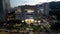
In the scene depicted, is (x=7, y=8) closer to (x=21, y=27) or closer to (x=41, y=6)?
(x=21, y=27)

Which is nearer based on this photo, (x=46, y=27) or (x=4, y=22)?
(x=46, y=27)

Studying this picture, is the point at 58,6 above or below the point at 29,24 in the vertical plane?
above

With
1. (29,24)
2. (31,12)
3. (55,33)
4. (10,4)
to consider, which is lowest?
(55,33)

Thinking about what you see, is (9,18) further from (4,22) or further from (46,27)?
(46,27)

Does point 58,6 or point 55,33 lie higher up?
point 58,6

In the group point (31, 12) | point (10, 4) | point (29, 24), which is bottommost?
point (29, 24)

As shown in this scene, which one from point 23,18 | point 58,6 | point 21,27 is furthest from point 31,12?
point 58,6

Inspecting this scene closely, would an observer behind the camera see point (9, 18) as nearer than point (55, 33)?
No

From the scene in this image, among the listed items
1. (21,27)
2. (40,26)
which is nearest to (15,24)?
(21,27)

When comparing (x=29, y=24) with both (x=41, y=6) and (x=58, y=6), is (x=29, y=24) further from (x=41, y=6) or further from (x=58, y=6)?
(x=58, y=6)
